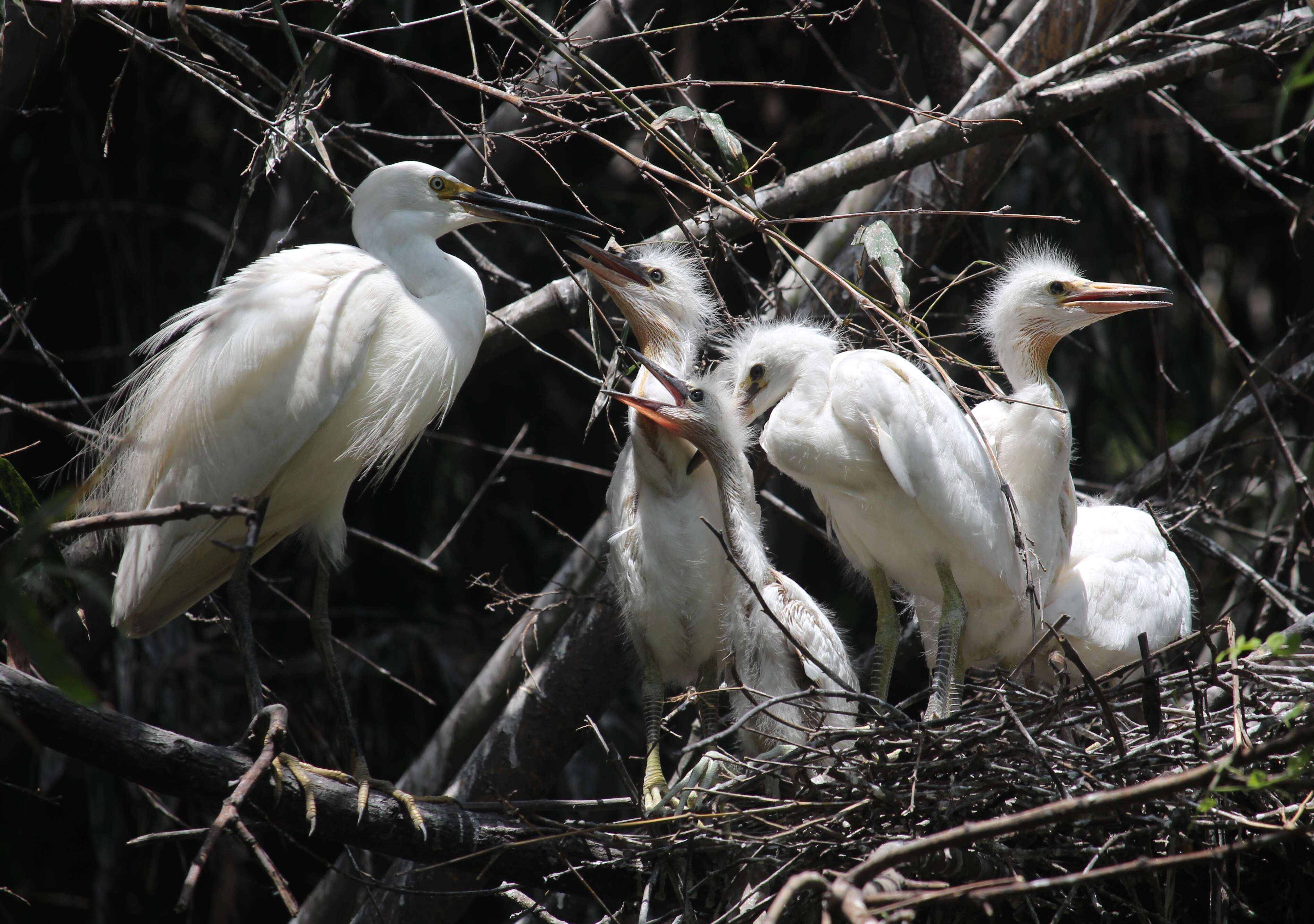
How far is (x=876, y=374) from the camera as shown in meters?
2.60

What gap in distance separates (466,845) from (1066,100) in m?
2.29

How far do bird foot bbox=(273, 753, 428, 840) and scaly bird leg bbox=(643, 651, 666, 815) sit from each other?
0.50 meters

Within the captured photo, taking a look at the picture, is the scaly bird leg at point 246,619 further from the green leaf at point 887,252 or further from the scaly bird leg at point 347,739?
the green leaf at point 887,252

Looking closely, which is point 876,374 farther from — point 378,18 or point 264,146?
point 378,18

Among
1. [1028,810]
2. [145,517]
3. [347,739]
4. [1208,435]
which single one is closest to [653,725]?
[347,739]

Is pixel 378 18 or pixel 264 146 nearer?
pixel 264 146

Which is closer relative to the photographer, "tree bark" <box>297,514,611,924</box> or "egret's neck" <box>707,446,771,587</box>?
"egret's neck" <box>707,446,771,587</box>

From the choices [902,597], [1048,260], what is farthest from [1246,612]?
[1048,260]

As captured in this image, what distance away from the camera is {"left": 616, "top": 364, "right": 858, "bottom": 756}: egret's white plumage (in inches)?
101

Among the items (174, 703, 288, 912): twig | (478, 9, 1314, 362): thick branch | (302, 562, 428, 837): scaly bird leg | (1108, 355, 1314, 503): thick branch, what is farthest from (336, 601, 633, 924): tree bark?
(1108, 355, 1314, 503): thick branch

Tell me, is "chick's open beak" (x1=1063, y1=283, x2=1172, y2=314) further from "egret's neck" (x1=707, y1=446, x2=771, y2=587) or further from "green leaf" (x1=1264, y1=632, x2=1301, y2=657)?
"green leaf" (x1=1264, y1=632, x2=1301, y2=657)

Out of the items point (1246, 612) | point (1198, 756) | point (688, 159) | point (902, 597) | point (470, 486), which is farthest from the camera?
point (470, 486)

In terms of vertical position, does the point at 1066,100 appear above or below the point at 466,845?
above

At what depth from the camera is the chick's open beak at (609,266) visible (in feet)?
9.52
